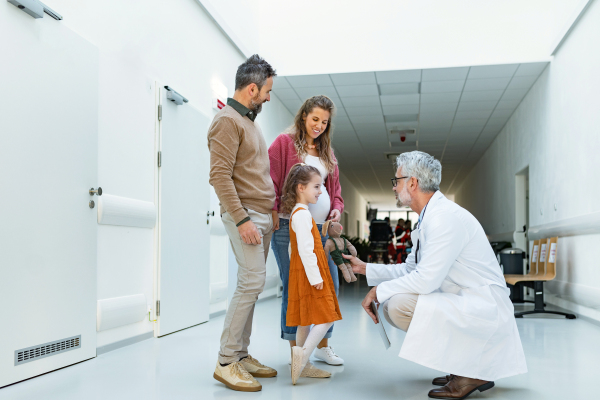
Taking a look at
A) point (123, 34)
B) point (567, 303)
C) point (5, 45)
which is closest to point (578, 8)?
point (567, 303)

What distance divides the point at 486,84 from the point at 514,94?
2.64 feet

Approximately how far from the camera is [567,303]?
5.64m

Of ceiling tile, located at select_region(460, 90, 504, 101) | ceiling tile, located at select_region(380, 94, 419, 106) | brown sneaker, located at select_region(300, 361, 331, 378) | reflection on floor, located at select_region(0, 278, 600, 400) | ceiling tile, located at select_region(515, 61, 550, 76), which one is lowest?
reflection on floor, located at select_region(0, 278, 600, 400)

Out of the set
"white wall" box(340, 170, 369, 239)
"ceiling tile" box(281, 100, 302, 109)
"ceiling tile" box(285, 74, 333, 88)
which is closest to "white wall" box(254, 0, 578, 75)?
"ceiling tile" box(285, 74, 333, 88)

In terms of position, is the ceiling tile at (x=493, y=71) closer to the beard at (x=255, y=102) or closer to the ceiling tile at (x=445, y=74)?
the ceiling tile at (x=445, y=74)

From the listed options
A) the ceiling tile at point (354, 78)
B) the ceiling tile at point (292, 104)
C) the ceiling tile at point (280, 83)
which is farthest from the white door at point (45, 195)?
the ceiling tile at point (292, 104)

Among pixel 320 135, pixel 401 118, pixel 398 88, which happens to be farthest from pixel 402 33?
pixel 320 135

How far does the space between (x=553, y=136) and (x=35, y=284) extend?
5.71m

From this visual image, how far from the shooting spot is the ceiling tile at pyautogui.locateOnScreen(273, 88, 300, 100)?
7.15 m

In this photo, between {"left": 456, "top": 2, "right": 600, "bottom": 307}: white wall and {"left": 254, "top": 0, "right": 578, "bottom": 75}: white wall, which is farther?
{"left": 254, "top": 0, "right": 578, "bottom": 75}: white wall

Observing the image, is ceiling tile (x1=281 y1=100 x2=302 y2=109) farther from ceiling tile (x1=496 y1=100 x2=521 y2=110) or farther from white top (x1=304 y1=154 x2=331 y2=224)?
white top (x1=304 y1=154 x2=331 y2=224)

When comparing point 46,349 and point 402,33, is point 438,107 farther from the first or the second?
point 46,349

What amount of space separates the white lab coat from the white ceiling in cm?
458

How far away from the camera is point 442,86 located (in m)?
6.98
